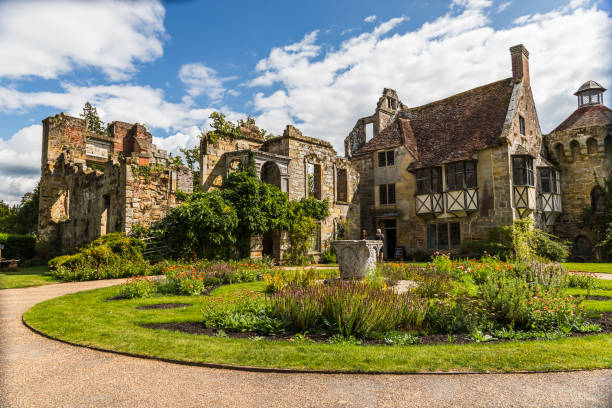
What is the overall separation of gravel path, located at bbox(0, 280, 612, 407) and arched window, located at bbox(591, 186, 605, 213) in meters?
24.6

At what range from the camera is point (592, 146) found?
2408cm

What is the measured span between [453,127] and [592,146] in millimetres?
8791

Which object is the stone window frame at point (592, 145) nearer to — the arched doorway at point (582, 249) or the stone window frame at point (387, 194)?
the arched doorway at point (582, 249)

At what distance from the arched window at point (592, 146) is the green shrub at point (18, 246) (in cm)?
3549

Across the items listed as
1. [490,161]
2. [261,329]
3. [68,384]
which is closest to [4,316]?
[68,384]

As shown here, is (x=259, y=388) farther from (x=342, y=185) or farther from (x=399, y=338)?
(x=342, y=185)

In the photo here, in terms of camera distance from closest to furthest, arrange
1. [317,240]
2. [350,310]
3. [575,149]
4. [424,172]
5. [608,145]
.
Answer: [350,310]
[317,240]
[608,145]
[424,172]
[575,149]

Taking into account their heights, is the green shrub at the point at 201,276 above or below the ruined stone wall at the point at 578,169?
below

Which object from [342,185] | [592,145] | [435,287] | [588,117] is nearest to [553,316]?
[435,287]

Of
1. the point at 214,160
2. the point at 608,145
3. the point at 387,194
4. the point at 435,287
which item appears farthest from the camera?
the point at 387,194

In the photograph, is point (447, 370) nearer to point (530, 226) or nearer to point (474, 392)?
point (474, 392)

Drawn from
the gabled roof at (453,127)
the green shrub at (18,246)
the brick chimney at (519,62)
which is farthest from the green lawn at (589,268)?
the green shrub at (18,246)

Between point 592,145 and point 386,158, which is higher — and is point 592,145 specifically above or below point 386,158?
above

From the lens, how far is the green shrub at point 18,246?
21969mm
